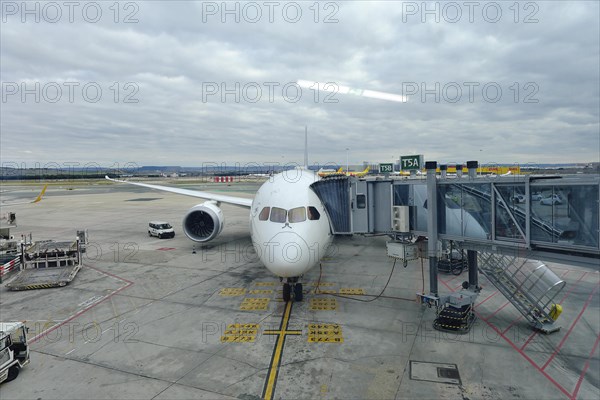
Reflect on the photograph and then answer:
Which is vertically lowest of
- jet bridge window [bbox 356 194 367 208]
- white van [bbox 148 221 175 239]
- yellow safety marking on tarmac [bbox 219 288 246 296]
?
yellow safety marking on tarmac [bbox 219 288 246 296]

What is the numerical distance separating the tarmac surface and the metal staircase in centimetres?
54

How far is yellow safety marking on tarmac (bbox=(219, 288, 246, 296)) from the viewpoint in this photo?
635 inches

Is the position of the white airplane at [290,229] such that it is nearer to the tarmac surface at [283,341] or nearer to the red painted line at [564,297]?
the tarmac surface at [283,341]

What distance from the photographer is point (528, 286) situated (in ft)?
44.3

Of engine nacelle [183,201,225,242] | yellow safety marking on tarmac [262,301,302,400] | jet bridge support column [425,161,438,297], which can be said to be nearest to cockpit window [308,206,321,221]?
yellow safety marking on tarmac [262,301,302,400]

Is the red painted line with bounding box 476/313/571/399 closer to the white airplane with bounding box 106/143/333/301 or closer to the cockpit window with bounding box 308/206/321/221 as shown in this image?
the white airplane with bounding box 106/143/333/301

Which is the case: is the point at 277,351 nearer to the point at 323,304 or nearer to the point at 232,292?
the point at 323,304

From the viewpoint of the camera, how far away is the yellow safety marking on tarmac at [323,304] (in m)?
14.4

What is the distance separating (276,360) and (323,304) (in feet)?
15.4

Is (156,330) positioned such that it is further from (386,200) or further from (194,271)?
(386,200)

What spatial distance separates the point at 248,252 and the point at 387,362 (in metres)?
15.1

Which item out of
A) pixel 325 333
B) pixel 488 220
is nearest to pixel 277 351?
pixel 325 333

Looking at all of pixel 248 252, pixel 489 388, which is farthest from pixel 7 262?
pixel 489 388

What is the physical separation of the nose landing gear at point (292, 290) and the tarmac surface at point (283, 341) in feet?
1.24
